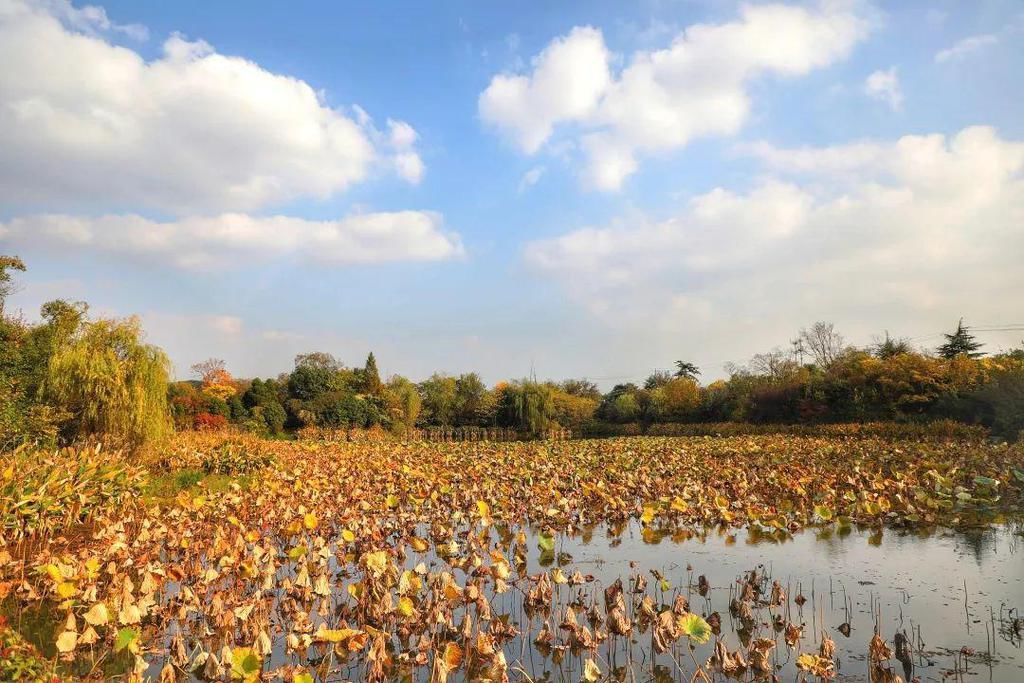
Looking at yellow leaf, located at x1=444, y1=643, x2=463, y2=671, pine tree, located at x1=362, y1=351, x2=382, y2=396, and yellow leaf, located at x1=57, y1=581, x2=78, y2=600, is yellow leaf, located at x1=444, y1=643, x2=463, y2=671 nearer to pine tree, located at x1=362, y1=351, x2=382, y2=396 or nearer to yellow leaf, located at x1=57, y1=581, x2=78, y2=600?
yellow leaf, located at x1=57, y1=581, x2=78, y2=600

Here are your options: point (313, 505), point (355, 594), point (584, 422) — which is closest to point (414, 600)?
point (355, 594)

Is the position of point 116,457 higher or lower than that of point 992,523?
higher

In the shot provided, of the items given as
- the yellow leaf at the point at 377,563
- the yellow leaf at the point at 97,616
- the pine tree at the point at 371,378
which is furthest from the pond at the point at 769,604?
the pine tree at the point at 371,378

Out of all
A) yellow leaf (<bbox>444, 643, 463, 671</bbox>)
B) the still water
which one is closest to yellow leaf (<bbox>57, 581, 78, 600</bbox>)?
yellow leaf (<bbox>444, 643, 463, 671</bbox>)

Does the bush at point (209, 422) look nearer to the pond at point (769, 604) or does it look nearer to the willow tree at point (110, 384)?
the willow tree at point (110, 384)

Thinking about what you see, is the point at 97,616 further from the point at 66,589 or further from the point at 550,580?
the point at 550,580

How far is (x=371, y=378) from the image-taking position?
3556 centimetres

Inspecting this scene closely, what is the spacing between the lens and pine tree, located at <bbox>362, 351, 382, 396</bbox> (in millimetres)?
33838

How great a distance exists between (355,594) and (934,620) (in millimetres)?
4410

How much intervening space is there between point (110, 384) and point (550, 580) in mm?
10151

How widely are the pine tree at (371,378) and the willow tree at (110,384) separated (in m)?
19.4

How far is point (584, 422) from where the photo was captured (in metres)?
34.3

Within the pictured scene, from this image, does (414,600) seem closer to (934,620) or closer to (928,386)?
(934,620)

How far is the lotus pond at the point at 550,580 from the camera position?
165 inches
